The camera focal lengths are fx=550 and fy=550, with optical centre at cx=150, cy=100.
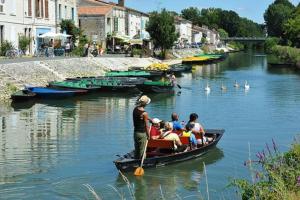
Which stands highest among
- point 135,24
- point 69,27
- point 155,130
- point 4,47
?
point 135,24

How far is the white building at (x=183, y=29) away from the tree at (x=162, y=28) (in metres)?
47.1

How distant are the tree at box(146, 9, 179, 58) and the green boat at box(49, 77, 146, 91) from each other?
37001 mm

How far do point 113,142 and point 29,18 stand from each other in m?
32.7

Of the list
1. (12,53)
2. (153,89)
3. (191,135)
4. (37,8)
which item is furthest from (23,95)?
(37,8)

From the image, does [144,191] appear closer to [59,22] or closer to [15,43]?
[15,43]

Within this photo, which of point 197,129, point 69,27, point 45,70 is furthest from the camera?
point 69,27

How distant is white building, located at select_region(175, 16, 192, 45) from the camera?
130100mm

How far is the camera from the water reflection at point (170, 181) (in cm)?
1439

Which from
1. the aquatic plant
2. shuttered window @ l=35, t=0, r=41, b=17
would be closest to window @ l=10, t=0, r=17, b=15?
shuttered window @ l=35, t=0, r=41, b=17

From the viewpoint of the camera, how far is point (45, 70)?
41.7 meters

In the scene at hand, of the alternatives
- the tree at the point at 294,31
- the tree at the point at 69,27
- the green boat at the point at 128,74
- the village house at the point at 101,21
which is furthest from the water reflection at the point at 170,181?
the tree at the point at 294,31

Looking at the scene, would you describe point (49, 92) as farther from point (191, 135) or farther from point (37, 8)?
point (37, 8)

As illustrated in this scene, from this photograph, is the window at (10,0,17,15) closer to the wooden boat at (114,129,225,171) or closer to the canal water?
the canal water

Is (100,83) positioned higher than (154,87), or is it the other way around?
(100,83)
